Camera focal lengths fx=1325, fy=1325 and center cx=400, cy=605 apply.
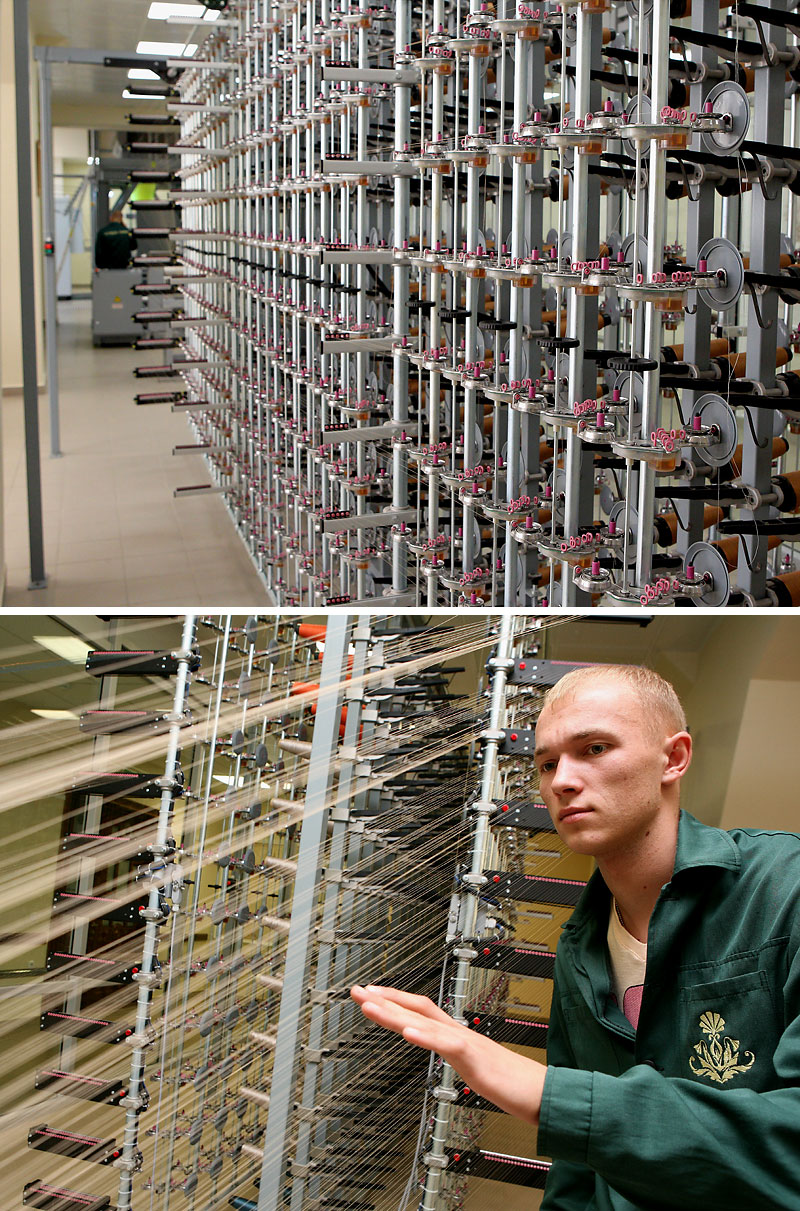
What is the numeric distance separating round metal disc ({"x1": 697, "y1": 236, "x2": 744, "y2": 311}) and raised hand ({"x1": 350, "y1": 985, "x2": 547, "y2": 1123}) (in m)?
2.25

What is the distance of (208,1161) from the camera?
1.43m

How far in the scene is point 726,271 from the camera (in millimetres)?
3023

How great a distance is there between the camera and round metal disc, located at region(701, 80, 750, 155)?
9.80ft

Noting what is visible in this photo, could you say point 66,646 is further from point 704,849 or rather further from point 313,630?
point 704,849

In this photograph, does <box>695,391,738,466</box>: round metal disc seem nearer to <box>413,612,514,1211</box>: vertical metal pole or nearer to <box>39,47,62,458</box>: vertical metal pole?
<box>413,612,514,1211</box>: vertical metal pole

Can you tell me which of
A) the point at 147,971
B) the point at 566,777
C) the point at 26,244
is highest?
the point at 26,244

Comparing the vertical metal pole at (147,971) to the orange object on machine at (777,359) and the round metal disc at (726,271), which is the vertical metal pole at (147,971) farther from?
the orange object on machine at (777,359)

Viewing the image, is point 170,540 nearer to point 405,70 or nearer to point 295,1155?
point 405,70

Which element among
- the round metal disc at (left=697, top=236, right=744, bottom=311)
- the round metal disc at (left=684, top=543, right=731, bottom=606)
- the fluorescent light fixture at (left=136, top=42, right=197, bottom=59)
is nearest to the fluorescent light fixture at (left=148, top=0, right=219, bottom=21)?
the fluorescent light fixture at (left=136, top=42, right=197, bottom=59)

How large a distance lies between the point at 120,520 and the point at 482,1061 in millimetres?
8302

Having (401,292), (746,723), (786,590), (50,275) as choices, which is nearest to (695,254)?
(786,590)

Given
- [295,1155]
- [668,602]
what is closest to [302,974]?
[295,1155]

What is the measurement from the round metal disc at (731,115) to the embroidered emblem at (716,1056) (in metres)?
2.29

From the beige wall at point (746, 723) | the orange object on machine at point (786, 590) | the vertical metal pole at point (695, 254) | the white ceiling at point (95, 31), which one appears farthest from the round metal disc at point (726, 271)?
the white ceiling at point (95, 31)
